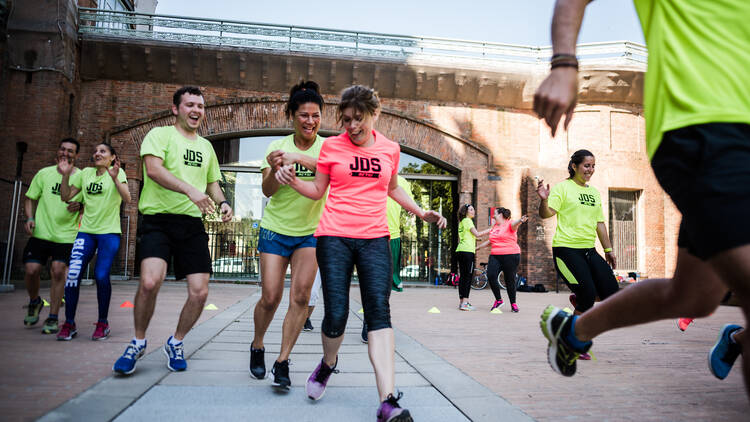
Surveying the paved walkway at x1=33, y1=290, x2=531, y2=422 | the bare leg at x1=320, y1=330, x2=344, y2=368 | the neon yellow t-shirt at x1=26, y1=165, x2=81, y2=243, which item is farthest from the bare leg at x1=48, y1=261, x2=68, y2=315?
the bare leg at x1=320, y1=330, x2=344, y2=368

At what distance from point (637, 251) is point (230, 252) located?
13691 mm

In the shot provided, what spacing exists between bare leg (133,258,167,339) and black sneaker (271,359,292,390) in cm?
110

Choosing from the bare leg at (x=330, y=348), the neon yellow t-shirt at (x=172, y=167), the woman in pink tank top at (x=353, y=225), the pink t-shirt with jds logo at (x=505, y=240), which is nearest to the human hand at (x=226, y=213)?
the neon yellow t-shirt at (x=172, y=167)

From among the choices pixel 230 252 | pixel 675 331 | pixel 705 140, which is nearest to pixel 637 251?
pixel 675 331

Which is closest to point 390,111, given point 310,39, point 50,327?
point 310,39

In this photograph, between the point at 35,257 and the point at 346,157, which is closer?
the point at 346,157

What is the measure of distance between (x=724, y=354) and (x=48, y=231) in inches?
252

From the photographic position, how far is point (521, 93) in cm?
1706

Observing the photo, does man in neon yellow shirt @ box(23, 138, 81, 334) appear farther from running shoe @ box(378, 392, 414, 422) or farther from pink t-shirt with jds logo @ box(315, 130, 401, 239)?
running shoe @ box(378, 392, 414, 422)

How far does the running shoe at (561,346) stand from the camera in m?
2.46

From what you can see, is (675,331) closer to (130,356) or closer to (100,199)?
(130,356)

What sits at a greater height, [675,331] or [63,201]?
[63,201]

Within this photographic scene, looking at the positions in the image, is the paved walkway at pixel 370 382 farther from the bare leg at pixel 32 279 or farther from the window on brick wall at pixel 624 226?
the window on brick wall at pixel 624 226

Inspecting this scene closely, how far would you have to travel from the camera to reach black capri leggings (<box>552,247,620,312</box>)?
183 inches
